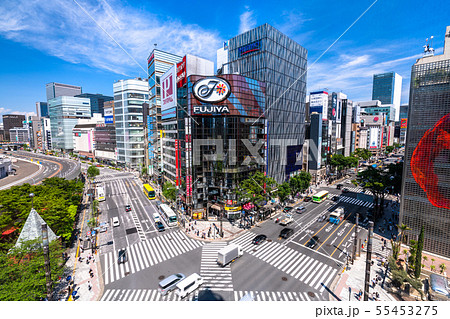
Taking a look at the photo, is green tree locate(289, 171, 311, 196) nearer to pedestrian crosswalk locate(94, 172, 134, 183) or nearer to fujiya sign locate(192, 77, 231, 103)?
fujiya sign locate(192, 77, 231, 103)

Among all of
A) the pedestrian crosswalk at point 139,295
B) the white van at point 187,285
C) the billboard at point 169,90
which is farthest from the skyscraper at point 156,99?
the white van at point 187,285

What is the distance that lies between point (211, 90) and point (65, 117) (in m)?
178

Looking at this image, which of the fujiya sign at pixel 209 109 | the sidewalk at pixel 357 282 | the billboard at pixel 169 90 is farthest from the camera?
the billboard at pixel 169 90

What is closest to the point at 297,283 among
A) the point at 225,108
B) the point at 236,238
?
Result: the point at 236,238

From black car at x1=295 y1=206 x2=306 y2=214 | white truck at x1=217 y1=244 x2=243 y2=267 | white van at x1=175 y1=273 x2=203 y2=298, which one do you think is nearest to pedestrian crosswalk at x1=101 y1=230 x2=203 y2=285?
white truck at x1=217 y1=244 x2=243 y2=267

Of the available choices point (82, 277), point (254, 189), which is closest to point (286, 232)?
point (254, 189)

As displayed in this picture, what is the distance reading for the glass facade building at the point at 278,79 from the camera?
2239 inches

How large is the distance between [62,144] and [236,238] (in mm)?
192422

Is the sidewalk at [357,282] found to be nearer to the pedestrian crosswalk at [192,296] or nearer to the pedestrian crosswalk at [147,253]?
the pedestrian crosswalk at [192,296]

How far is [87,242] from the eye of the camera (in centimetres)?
3756

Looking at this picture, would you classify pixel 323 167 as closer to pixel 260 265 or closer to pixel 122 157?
pixel 260 265

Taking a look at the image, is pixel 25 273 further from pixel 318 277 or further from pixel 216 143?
pixel 216 143

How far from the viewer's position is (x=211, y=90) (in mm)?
46469

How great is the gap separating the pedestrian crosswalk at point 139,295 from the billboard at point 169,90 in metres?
42.3
